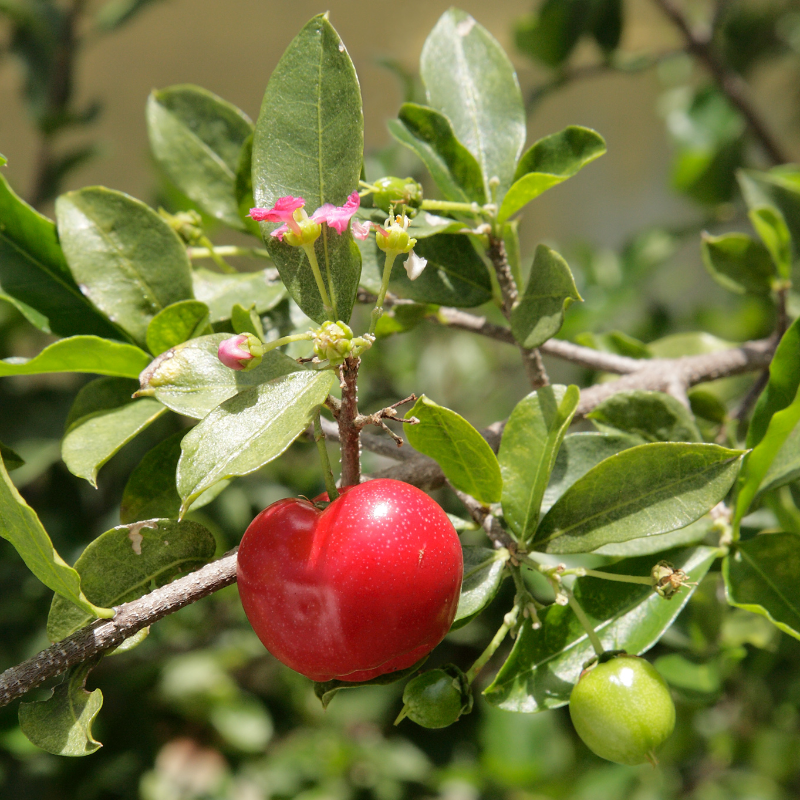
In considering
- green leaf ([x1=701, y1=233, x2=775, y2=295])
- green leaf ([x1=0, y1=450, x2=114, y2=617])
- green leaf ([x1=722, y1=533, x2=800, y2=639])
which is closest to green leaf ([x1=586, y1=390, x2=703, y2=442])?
green leaf ([x1=722, y1=533, x2=800, y2=639])

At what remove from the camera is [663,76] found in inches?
84.4

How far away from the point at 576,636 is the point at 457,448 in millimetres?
176

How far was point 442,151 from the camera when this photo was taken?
61 centimetres

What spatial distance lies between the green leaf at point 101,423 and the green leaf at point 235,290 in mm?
105

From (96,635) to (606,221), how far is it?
8.55ft

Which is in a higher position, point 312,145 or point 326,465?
point 312,145

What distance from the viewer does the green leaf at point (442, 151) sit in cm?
60

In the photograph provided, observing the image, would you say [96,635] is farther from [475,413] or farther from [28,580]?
[475,413]

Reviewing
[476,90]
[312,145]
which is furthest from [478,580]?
[476,90]

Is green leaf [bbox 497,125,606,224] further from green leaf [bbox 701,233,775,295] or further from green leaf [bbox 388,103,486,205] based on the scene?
green leaf [bbox 701,233,775,295]

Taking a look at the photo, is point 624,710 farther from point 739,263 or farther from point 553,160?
point 739,263

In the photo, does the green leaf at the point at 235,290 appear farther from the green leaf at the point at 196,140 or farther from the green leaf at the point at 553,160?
the green leaf at the point at 553,160

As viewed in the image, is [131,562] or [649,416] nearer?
[131,562]

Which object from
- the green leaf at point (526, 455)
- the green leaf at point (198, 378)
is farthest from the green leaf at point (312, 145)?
the green leaf at point (526, 455)
